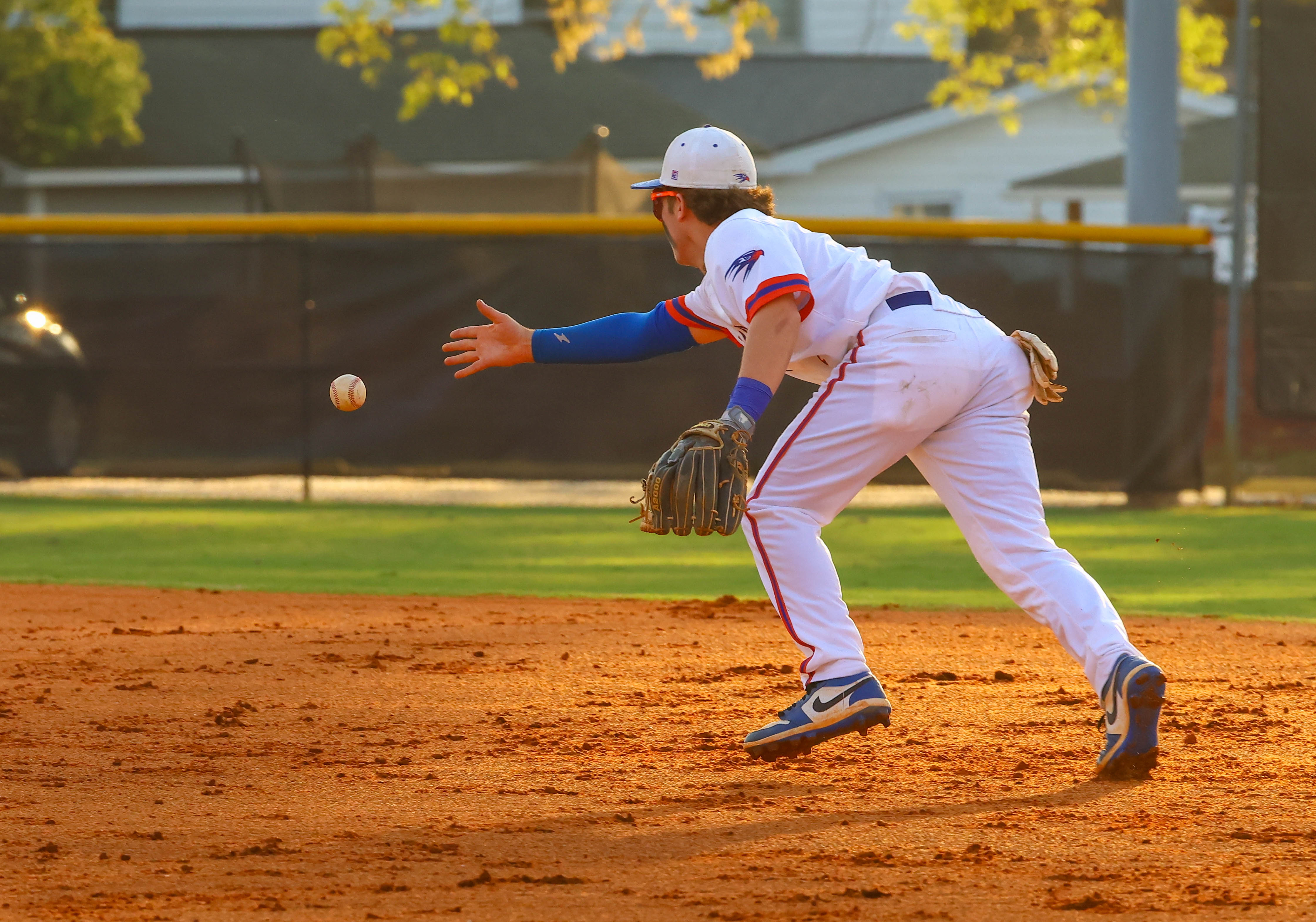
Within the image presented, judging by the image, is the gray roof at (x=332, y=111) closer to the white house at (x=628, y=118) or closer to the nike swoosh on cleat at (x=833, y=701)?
the white house at (x=628, y=118)

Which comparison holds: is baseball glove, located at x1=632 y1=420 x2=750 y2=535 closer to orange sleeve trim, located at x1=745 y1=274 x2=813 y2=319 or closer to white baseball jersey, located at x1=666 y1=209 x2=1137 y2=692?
white baseball jersey, located at x1=666 y1=209 x2=1137 y2=692

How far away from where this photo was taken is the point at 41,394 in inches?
417

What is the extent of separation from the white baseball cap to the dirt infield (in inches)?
57.2

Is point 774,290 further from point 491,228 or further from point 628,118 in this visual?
point 628,118

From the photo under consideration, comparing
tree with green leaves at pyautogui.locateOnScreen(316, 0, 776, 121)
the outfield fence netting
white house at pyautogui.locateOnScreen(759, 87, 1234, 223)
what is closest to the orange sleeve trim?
the outfield fence netting

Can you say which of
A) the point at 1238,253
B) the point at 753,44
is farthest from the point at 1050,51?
the point at 1238,253

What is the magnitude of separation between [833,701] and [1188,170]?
2099 cm

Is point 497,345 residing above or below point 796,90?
below

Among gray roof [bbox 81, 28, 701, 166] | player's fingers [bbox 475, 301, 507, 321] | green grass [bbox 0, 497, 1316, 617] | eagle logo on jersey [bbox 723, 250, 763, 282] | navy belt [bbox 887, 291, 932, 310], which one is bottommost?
green grass [bbox 0, 497, 1316, 617]

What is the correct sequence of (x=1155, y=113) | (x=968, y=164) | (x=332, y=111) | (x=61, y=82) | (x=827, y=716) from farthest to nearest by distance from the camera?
1. (x=968, y=164)
2. (x=332, y=111)
3. (x=61, y=82)
4. (x=1155, y=113)
5. (x=827, y=716)

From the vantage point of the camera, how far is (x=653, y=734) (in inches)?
174

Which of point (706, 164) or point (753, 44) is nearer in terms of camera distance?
point (706, 164)

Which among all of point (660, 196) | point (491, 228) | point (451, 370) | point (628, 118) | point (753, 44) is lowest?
point (451, 370)

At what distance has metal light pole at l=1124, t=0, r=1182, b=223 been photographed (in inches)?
429
